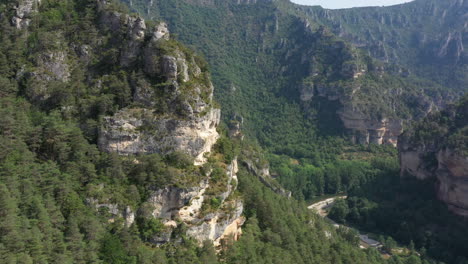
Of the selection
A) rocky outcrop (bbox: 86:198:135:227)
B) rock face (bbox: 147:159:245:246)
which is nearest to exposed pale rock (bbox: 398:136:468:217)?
rock face (bbox: 147:159:245:246)

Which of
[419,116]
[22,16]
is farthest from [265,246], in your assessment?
[419,116]

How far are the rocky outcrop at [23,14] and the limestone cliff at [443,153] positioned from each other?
280ft

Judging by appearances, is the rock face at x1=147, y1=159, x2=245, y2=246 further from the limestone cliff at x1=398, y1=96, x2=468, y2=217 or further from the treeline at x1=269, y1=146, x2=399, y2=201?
the limestone cliff at x1=398, y1=96, x2=468, y2=217

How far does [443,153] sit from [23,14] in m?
88.5

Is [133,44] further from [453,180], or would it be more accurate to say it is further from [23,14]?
[453,180]

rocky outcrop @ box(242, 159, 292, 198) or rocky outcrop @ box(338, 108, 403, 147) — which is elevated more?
rocky outcrop @ box(242, 159, 292, 198)

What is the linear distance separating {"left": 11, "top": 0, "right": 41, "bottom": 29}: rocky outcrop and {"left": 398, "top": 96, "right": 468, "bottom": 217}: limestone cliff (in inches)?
3366

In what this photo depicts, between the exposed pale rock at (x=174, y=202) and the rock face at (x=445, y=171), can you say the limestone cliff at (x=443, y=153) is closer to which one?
the rock face at (x=445, y=171)

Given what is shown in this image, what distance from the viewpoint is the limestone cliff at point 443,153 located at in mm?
80625

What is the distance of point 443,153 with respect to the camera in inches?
3396

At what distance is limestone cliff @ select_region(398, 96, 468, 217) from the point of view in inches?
3174

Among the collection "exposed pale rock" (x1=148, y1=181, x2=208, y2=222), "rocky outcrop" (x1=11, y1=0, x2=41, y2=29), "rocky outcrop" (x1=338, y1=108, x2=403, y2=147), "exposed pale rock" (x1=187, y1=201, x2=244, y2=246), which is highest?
"rocky outcrop" (x1=11, y1=0, x2=41, y2=29)

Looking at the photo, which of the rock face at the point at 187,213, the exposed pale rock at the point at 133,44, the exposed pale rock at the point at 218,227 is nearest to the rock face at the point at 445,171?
the exposed pale rock at the point at 218,227

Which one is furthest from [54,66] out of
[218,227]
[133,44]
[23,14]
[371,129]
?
[371,129]
